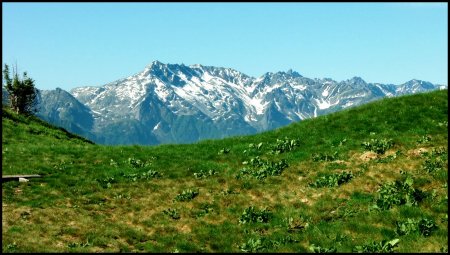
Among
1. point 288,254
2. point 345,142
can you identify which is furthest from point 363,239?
point 345,142

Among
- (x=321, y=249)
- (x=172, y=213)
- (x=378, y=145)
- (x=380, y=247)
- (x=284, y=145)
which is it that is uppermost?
(x=378, y=145)

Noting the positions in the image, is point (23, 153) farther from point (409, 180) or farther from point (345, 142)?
point (409, 180)

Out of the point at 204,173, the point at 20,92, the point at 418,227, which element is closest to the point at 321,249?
the point at 418,227

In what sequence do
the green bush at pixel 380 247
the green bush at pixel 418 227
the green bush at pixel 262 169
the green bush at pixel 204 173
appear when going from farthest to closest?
the green bush at pixel 204 173 < the green bush at pixel 262 169 < the green bush at pixel 418 227 < the green bush at pixel 380 247

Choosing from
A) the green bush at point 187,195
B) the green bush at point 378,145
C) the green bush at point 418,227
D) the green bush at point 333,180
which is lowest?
the green bush at point 187,195

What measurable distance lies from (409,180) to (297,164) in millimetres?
7656

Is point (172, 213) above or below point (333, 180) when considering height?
below

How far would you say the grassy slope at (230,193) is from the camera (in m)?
19.5

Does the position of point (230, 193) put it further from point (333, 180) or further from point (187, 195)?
point (333, 180)

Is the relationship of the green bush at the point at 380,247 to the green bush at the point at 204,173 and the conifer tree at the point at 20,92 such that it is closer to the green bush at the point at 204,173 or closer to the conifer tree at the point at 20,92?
the green bush at the point at 204,173

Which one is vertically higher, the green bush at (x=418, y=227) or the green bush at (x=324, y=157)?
the green bush at (x=324, y=157)

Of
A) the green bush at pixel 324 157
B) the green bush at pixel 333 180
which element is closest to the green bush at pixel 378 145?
the green bush at pixel 324 157

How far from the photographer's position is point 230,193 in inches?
1021

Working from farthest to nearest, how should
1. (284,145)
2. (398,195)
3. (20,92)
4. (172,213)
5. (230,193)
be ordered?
(20,92), (284,145), (230,193), (172,213), (398,195)
